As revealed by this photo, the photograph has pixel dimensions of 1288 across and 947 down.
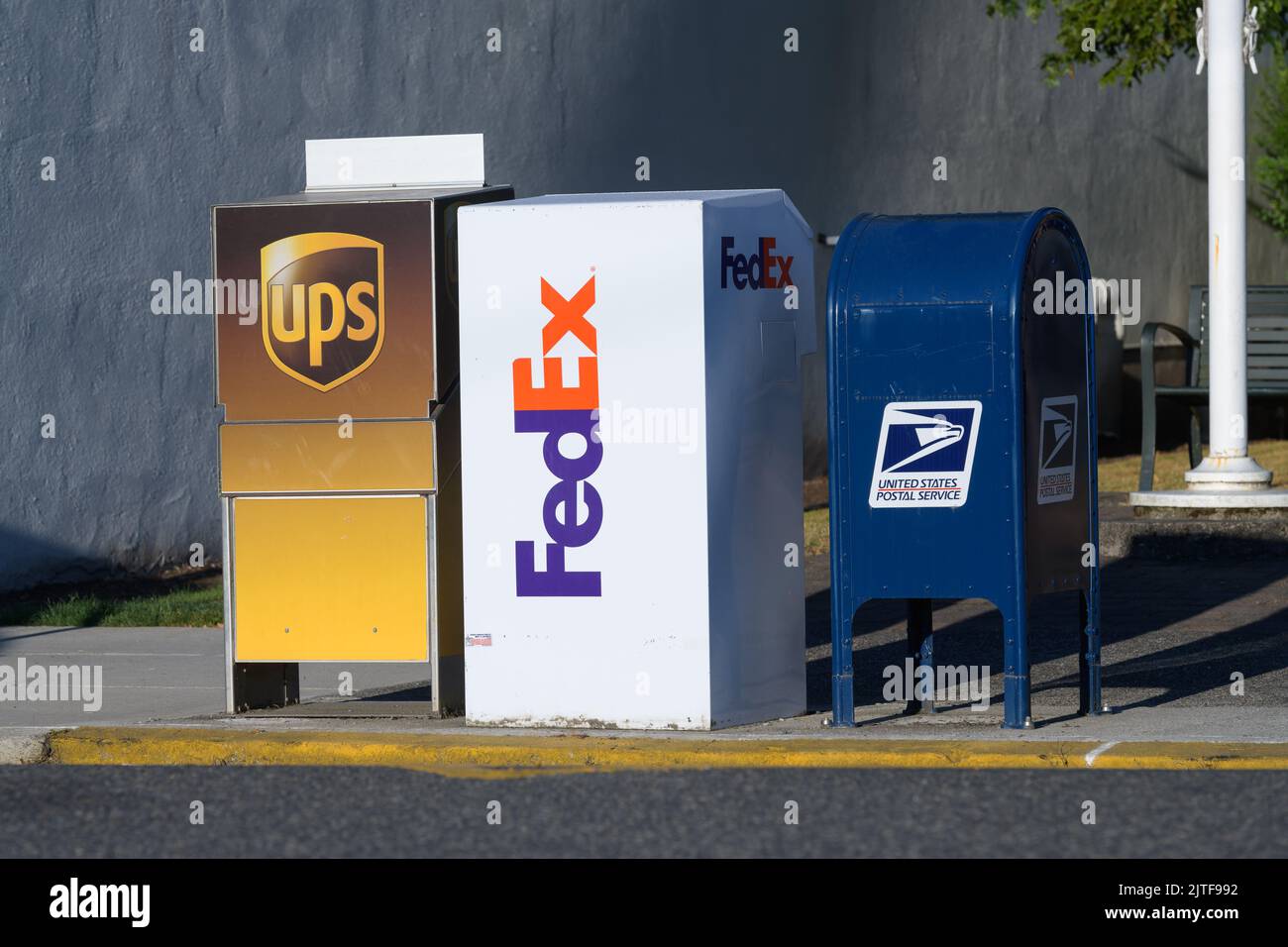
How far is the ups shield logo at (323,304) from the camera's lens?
7.79 m

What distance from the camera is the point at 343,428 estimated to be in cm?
788

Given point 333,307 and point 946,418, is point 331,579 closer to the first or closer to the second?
point 333,307

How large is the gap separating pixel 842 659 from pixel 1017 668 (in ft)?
2.00

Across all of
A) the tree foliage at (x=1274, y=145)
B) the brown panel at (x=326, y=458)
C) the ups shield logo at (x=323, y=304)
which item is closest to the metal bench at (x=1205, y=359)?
the brown panel at (x=326, y=458)

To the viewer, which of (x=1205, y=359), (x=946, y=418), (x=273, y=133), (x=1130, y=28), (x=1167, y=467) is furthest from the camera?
(x=1167, y=467)

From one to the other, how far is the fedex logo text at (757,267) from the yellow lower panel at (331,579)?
1428 millimetres

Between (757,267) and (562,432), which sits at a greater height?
(757,267)

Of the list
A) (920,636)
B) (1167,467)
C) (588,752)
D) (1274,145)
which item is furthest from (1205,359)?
(1274,145)

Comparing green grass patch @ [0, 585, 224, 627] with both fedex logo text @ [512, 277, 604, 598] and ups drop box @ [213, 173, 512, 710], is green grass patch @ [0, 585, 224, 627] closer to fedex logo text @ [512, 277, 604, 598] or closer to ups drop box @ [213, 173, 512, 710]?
ups drop box @ [213, 173, 512, 710]

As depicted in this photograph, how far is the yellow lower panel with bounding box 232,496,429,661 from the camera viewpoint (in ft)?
25.8

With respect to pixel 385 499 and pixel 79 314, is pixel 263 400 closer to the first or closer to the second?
pixel 385 499

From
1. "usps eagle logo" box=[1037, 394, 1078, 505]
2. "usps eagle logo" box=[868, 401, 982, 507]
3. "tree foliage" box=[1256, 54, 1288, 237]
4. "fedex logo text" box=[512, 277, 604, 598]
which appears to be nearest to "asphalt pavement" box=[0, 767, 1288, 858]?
"fedex logo text" box=[512, 277, 604, 598]

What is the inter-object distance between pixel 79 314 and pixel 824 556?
4747 millimetres
